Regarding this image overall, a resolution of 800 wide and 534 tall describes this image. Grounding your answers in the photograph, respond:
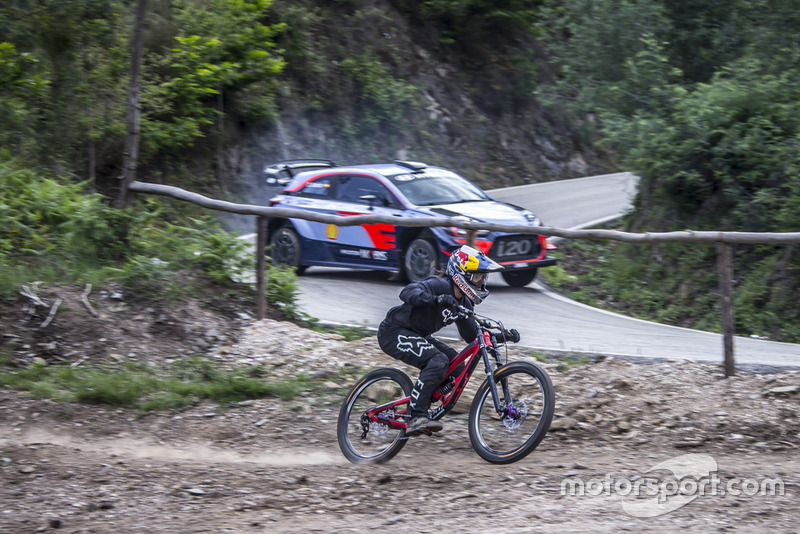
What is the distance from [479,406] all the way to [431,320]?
0.81 metres

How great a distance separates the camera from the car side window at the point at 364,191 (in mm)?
11547

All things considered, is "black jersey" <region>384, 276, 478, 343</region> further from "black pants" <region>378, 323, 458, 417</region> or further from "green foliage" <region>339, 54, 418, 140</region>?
"green foliage" <region>339, 54, 418, 140</region>

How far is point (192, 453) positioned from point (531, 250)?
17.6 ft

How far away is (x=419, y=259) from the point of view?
1064 cm

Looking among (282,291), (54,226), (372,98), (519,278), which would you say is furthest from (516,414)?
(372,98)

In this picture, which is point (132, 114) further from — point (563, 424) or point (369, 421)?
point (563, 424)

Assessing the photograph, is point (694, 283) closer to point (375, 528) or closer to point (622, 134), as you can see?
point (622, 134)

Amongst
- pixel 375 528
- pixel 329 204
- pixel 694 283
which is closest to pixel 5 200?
pixel 329 204

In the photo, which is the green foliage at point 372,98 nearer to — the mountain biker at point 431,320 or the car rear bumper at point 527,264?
the car rear bumper at point 527,264

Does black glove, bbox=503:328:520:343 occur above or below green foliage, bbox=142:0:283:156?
below

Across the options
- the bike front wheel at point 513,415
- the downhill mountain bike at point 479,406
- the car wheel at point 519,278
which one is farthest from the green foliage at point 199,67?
the bike front wheel at point 513,415

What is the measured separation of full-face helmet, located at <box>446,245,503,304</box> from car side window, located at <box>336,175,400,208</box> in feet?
17.9

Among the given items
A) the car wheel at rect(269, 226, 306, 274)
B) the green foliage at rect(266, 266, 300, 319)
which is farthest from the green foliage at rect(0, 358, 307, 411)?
the car wheel at rect(269, 226, 306, 274)

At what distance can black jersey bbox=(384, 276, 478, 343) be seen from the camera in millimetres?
5996
